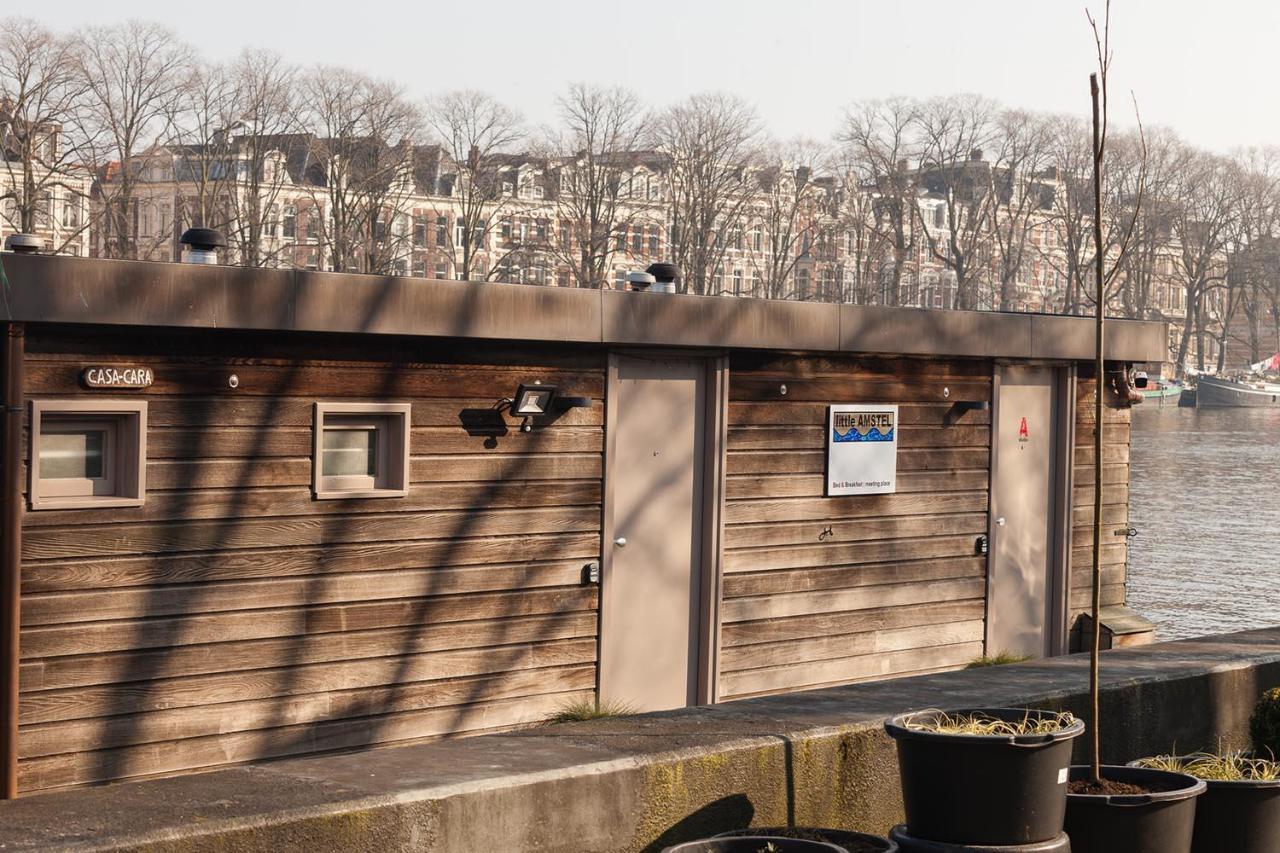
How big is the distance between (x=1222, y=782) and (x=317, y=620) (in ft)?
13.0

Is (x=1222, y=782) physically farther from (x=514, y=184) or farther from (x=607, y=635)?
(x=514, y=184)

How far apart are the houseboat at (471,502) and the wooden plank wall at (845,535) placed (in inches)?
0.7

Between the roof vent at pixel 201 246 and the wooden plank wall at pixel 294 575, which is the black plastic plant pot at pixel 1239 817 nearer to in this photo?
the wooden plank wall at pixel 294 575

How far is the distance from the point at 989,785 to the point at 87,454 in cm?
397

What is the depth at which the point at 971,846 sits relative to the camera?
153 inches

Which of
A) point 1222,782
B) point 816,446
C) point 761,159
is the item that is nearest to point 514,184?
point 761,159

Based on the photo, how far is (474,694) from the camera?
7652 mm

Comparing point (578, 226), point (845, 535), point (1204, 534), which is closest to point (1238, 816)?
point (845, 535)

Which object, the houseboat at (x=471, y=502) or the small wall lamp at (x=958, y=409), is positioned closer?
the houseboat at (x=471, y=502)

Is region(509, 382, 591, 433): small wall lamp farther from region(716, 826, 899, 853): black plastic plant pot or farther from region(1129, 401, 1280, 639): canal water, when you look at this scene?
region(1129, 401, 1280, 639): canal water

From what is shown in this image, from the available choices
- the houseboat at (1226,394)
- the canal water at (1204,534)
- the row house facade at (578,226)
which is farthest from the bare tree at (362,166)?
the houseboat at (1226,394)

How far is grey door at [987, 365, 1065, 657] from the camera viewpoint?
1016 centimetres

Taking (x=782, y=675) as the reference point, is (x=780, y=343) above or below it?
above

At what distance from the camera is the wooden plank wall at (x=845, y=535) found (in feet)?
28.8
